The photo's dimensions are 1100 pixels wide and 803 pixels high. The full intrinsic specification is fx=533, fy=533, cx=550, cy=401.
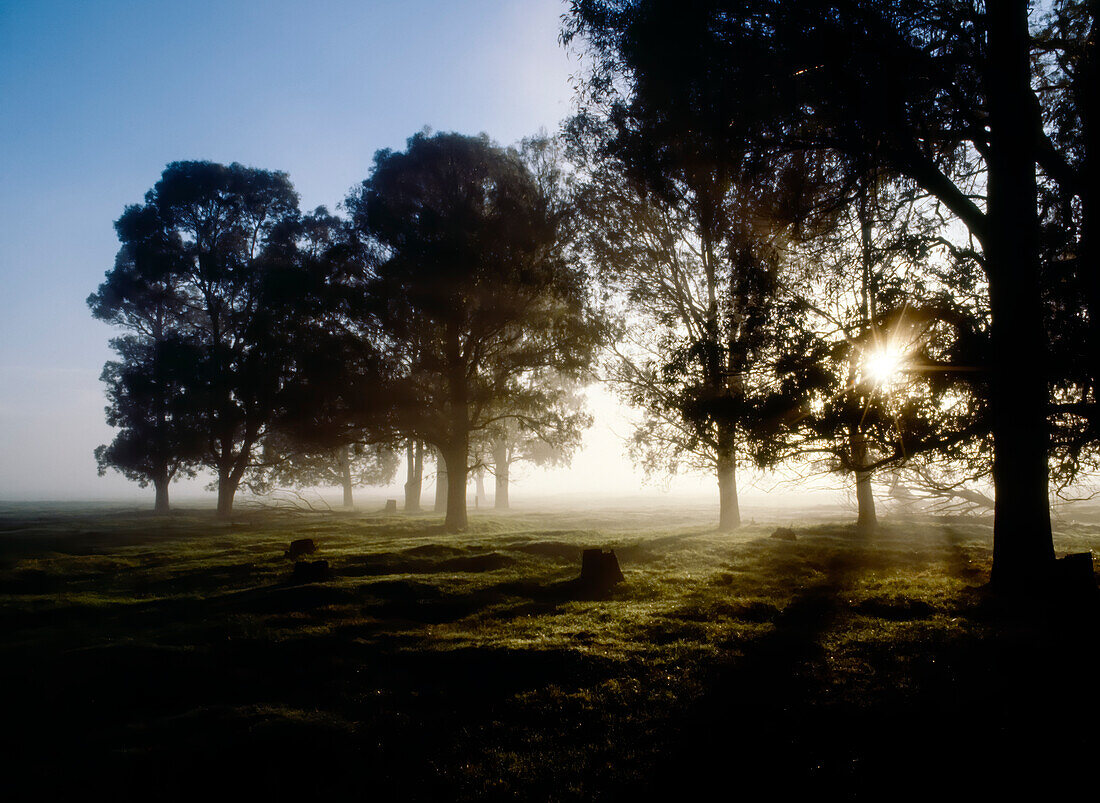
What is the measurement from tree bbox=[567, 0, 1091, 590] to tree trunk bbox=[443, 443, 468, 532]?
17.2 m

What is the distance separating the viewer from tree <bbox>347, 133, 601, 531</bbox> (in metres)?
23.0

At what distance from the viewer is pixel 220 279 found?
95.9 ft

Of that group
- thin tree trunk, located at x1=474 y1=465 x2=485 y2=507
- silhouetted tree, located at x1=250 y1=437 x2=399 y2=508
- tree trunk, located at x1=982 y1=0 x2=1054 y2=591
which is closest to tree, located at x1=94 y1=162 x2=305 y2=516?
silhouetted tree, located at x1=250 y1=437 x2=399 y2=508

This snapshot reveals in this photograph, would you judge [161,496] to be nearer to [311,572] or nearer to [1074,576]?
[311,572]

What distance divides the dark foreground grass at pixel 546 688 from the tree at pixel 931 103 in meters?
2.81

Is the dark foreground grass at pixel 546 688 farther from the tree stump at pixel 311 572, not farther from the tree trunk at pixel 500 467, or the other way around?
the tree trunk at pixel 500 467

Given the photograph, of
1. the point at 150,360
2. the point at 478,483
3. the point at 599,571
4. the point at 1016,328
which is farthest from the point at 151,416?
the point at 1016,328

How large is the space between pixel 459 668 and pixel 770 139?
11880 millimetres

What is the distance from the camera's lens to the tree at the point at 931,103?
9641 mm

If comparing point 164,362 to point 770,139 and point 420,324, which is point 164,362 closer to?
point 420,324

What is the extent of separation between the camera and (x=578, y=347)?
80.9 feet

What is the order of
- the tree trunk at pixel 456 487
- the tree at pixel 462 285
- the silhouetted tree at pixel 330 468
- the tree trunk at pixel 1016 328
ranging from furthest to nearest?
the silhouetted tree at pixel 330 468
the tree trunk at pixel 456 487
the tree at pixel 462 285
the tree trunk at pixel 1016 328

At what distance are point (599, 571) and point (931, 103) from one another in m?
12.4

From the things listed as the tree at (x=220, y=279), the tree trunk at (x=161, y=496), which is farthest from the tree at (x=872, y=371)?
the tree trunk at (x=161, y=496)
